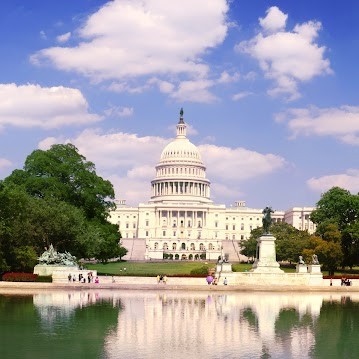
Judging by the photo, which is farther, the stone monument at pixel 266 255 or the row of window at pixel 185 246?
the row of window at pixel 185 246

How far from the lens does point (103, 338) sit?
21.0 metres

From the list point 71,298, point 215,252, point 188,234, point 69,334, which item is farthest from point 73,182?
point 188,234

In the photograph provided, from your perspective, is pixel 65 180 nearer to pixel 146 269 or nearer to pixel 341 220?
pixel 146 269

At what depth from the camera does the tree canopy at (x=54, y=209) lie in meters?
50.9

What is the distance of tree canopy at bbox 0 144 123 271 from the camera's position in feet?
167

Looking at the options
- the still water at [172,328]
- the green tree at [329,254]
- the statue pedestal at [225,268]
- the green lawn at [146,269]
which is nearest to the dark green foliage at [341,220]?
the green tree at [329,254]

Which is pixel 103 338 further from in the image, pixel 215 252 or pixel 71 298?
pixel 215 252

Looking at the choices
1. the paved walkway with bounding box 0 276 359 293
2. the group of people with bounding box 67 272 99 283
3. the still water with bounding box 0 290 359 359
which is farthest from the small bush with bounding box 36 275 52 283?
the still water with bounding box 0 290 359 359

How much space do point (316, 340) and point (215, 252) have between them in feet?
486

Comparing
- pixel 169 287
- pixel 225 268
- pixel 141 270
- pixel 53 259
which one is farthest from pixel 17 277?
pixel 141 270

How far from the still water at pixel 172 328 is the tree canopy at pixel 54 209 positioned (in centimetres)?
1517

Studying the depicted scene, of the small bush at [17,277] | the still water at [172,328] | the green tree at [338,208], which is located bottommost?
the still water at [172,328]

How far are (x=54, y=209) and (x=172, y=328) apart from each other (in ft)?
110

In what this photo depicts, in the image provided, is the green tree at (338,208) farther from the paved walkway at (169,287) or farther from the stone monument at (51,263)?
the stone monument at (51,263)
